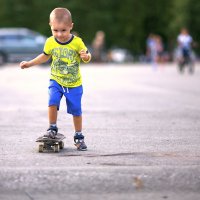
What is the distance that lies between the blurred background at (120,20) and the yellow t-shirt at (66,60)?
7599 centimetres

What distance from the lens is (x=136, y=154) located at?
7.98 meters

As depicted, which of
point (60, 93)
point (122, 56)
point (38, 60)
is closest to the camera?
point (60, 93)

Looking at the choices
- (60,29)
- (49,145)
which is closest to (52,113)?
(49,145)

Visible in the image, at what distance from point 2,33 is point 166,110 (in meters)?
35.0

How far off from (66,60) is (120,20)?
8627cm

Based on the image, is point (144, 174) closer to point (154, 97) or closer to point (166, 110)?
point (166, 110)

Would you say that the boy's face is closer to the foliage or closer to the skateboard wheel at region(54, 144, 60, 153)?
the skateboard wheel at region(54, 144, 60, 153)

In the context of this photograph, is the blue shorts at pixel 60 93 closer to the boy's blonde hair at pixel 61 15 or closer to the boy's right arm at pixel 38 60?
the boy's right arm at pixel 38 60

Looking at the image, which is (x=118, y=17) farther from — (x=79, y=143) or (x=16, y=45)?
(x=79, y=143)

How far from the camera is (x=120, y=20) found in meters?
94.2

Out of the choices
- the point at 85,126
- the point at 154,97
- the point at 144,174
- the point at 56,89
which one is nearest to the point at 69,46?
the point at 56,89

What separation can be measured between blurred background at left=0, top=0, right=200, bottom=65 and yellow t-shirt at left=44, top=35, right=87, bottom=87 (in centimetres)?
7599

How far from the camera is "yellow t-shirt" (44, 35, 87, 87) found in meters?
8.43

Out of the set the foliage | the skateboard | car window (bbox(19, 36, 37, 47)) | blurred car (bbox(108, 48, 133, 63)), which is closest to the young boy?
the skateboard
